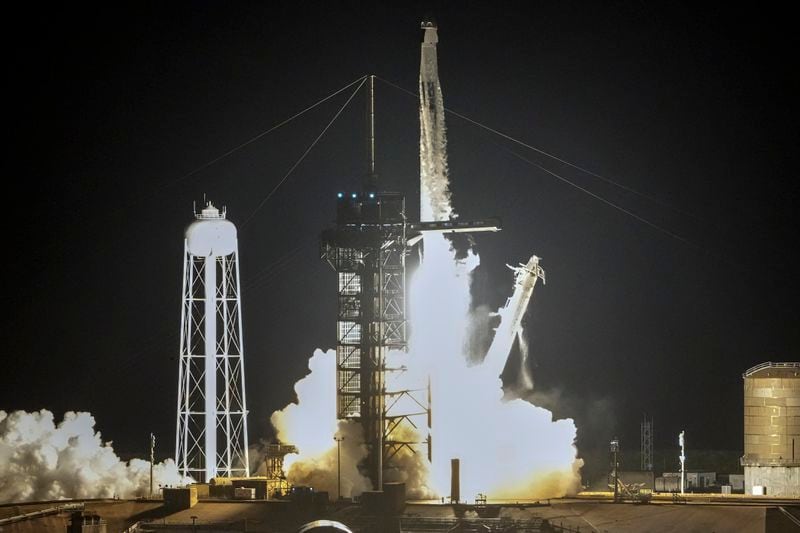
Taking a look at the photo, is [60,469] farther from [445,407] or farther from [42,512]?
[445,407]

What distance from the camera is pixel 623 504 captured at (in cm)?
6988

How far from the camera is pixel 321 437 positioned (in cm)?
8044

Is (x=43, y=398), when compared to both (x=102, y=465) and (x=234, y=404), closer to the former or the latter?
(x=234, y=404)

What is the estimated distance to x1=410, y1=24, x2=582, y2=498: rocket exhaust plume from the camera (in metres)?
78.5

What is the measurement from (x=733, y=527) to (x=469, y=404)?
63.0 feet

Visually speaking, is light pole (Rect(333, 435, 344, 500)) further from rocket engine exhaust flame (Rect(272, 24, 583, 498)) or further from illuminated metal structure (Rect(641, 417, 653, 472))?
illuminated metal structure (Rect(641, 417, 653, 472))

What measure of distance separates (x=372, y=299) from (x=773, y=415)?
2445 centimetres

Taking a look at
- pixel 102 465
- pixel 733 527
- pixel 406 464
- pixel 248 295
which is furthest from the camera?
A: pixel 248 295

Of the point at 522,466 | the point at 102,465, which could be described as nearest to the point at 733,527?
the point at 522,466

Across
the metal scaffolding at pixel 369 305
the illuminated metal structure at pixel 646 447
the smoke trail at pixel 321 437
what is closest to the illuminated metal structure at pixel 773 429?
the illuminated metal structure at pixel 646 447

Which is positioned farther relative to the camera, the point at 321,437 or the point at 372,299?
the point at 321,437

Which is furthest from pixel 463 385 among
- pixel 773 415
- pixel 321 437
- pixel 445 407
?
pixel 773 415

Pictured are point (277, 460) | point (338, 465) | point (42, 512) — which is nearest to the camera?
point (42, 512)

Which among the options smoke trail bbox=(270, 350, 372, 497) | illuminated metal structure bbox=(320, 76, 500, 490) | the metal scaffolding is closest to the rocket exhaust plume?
illuminated metal structure bbox=(320, 76, 500, 490)
